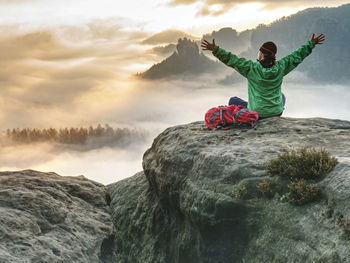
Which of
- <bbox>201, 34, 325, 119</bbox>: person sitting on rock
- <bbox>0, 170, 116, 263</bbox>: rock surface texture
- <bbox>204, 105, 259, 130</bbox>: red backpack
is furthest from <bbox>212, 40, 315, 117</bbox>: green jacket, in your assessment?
<bbox>0, 170, 116, 263</bbox>: rock surface texture

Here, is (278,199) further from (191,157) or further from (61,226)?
(61,226)

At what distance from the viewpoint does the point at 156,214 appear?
18.1m

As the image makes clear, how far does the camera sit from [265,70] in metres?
16.6

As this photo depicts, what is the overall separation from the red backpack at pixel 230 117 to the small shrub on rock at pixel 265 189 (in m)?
4.56

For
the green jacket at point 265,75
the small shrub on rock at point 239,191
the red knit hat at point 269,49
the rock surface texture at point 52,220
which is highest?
the red knit hat at point 269,49

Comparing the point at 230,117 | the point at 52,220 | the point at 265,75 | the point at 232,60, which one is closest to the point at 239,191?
the point at 230,117

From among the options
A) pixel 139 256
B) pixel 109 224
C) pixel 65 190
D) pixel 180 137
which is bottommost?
pixel 139 256

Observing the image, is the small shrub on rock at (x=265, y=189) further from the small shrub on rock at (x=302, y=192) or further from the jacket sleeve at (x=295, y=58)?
the jacket sleeve at (x=295, y=58)

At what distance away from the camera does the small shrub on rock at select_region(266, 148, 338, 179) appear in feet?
38.5

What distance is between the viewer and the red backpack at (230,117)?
16.8m

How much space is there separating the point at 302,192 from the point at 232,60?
21.6 feet

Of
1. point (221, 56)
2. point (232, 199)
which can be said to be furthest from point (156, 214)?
point (221, 56)

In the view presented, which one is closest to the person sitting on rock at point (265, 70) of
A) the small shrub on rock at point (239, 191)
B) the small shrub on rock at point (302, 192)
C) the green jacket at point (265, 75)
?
the green jacket at point (265, 75)

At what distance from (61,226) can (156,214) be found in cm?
411
